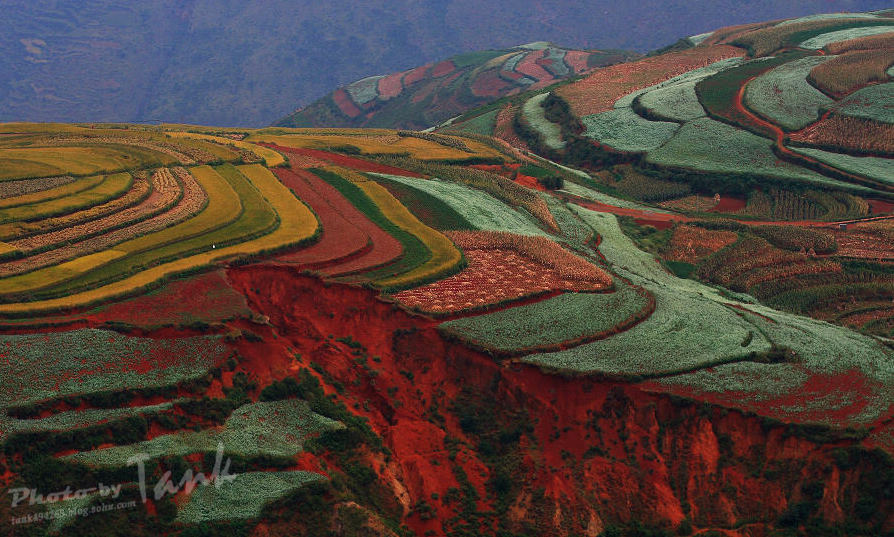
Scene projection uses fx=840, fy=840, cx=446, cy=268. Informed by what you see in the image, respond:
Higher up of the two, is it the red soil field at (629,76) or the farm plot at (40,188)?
the farm plot at (40,188)

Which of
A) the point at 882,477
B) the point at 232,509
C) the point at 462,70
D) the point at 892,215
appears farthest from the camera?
the point at 462,70

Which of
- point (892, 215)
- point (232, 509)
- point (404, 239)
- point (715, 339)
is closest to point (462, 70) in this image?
point (892, 215)

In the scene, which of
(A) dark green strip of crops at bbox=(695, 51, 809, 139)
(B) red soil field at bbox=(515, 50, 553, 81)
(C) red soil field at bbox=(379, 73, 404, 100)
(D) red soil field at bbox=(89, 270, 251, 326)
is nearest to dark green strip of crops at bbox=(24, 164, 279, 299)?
(D) red soil field at bbox=(89, 270, 251, 326)

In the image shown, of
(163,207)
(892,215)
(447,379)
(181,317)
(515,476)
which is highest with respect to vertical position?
(163,207)

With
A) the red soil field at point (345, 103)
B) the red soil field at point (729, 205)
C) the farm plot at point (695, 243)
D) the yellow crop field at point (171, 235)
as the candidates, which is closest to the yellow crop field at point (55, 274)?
the yellow crop field at point (171, 235)

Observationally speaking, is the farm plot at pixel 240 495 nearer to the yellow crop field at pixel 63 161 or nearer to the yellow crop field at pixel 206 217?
the yellow crop field at pixel 206 217

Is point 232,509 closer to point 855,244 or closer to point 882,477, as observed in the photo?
point 882,477
